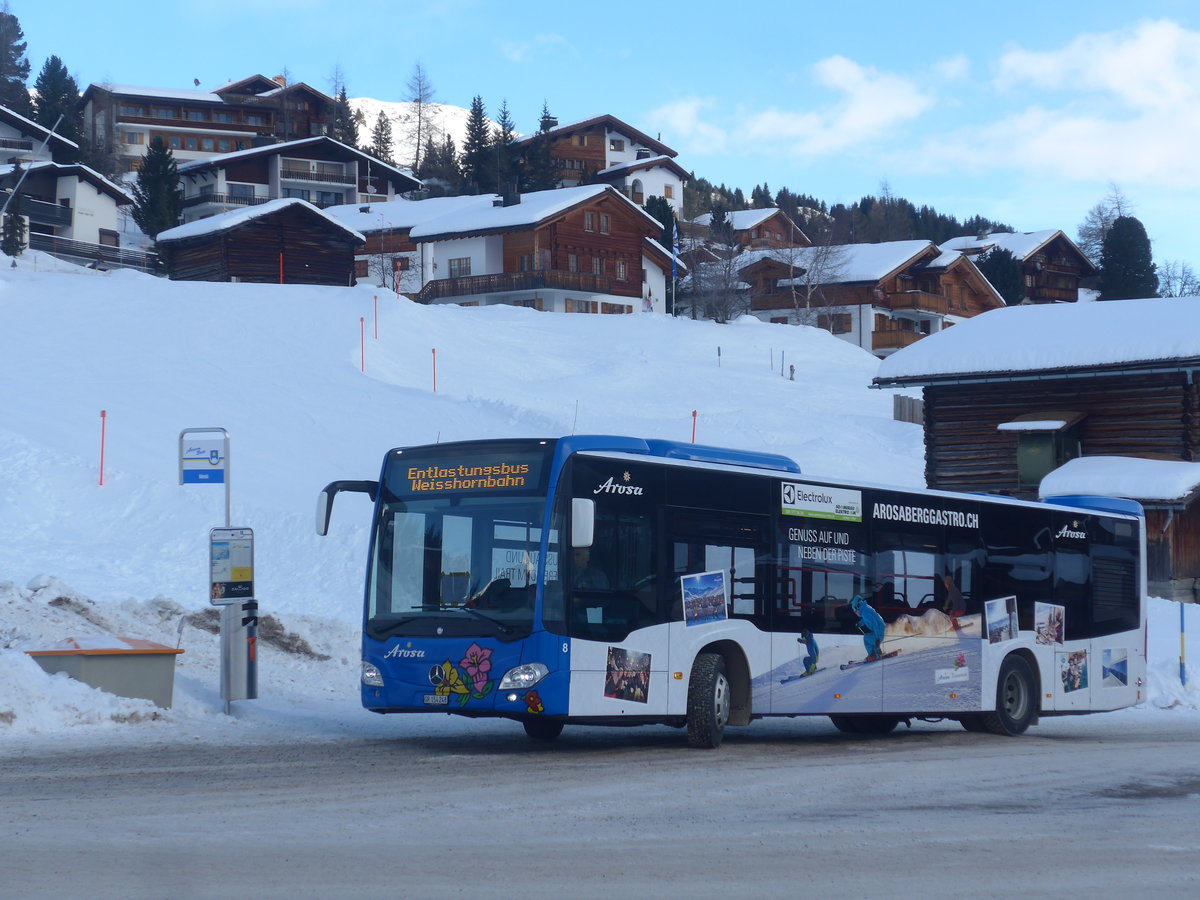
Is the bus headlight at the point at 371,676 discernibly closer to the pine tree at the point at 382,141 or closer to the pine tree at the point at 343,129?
the pine tree at the point at 343,129

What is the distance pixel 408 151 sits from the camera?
175875 millimetres

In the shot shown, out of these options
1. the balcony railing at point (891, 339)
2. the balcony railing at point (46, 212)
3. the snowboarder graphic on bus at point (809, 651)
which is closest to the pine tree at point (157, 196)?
the balcony railing at point (46, 212)

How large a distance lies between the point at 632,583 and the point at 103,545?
13.9 m

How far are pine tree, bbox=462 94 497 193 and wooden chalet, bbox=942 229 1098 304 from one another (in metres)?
36.4

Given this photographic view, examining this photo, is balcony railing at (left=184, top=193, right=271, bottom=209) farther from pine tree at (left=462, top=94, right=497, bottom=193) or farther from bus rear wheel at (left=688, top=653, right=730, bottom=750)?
bus rear wheel at (left=688, top=653, right=730, bottom=750)

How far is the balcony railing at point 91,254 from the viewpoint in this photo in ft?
242

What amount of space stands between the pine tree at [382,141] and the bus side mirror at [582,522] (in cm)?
12273

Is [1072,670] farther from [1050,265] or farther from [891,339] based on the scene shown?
[1050,265]

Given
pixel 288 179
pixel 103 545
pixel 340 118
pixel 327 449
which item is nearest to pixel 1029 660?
pixel 103 545

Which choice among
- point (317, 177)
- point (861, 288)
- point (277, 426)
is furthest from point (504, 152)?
point (277, 426)

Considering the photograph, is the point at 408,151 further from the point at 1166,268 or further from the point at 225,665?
the point at 225,665

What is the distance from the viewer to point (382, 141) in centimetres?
13500

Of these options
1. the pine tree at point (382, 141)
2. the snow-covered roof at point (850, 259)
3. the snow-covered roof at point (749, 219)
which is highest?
the pine tree at point (382, 141)

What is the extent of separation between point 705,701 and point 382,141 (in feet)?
417
